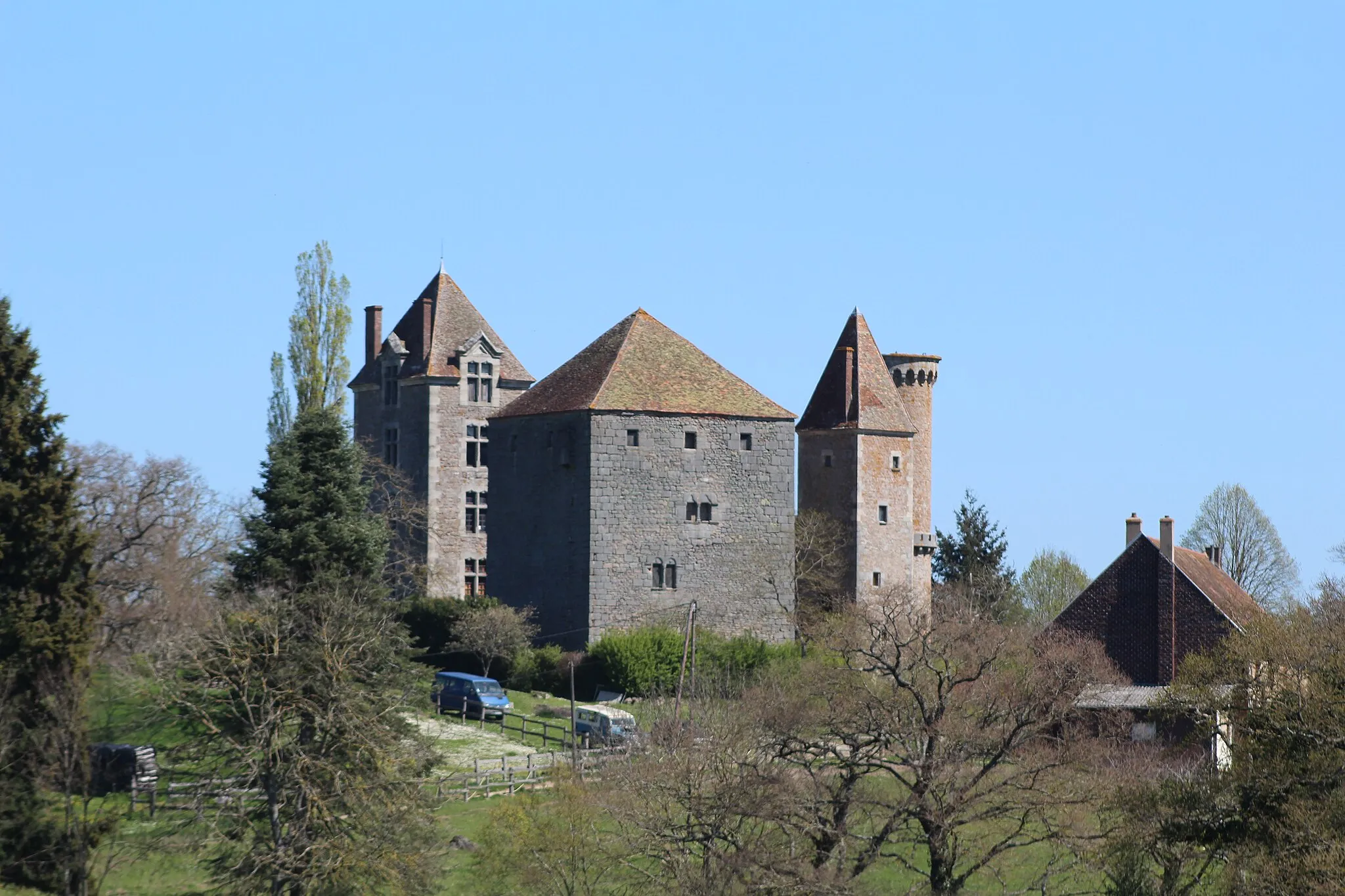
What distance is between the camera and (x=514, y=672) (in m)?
55.7

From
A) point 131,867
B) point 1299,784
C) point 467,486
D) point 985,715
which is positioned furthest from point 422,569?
point 1299,784

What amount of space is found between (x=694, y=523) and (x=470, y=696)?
1188 cm

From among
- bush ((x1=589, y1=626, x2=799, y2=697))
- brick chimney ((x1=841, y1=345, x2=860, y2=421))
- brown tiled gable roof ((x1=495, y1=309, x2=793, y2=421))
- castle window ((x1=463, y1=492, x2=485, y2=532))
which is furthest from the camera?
castle window ((x1=463, y1=492, x2=485, y2=532))

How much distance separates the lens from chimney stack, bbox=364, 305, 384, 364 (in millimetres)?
72750

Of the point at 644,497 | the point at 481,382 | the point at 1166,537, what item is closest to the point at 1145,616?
the point at 1166,537

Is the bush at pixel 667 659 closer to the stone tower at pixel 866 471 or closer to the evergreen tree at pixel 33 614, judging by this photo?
the stone tower at pixel 866 471

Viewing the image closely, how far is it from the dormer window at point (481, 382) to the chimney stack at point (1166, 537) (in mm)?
27919

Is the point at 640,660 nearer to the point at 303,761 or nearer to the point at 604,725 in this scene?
the point at 604,725

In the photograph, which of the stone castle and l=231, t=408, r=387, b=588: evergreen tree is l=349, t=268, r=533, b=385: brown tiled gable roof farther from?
l=231, t=408, r=387, b=588: evergreen tree

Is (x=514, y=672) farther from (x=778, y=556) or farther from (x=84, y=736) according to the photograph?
(x=84, y=736)

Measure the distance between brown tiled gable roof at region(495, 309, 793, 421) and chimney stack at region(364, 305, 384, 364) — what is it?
11.0 meters

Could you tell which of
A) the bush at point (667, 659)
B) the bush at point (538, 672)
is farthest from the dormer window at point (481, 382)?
the bush at point (538, 672)

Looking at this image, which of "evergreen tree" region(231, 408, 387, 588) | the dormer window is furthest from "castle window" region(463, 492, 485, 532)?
"evergreen tree" region(231, 408, 387, 588)

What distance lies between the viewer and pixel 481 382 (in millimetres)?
69938
